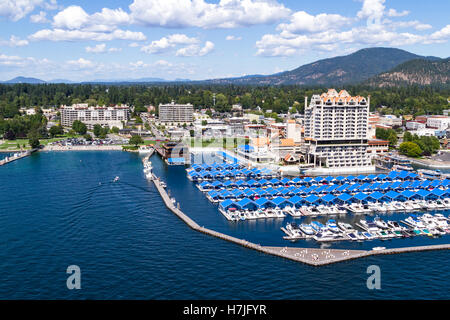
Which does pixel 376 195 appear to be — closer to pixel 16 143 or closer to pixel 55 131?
pixel 16 143

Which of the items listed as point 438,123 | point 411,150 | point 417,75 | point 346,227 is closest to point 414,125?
point 438,123

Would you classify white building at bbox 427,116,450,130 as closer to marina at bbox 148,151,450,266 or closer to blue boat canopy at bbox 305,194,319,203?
marina at bbox 148,151,450,266

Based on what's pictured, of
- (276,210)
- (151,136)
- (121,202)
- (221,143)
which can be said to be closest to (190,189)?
(121,202)

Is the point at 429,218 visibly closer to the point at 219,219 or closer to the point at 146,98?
the point at 219,219

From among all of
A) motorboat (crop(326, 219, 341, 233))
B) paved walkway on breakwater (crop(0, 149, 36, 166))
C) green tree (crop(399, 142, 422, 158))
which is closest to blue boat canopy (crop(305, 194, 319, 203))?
motorboat (crop(326, 219, 341, 233))

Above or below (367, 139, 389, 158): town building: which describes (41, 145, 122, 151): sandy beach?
below

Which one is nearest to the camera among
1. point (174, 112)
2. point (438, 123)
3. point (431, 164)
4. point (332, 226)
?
point (332, 226)

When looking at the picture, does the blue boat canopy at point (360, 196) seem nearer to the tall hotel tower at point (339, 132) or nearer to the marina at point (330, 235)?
the marina at point (330, 235)
